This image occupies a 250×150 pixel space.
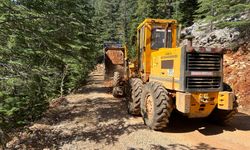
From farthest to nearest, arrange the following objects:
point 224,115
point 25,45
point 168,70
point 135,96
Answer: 1. point 135,96
2. point 224,115
3. point 168,70
4. point 25,45

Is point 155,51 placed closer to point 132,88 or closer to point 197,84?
point 132,88

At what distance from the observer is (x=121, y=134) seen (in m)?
7.96

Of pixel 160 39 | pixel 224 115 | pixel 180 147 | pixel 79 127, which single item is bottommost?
pixel 180 147

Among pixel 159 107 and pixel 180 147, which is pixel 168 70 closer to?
pixel 159 107

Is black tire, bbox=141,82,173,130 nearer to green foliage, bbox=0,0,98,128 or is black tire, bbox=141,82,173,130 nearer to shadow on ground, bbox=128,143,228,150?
shadow on ground, bbox=128,143,228,150

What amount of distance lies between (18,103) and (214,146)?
4889mm

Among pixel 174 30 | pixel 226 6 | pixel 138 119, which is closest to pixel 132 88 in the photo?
pixel 138 119

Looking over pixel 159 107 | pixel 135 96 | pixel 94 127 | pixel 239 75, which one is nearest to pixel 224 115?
pixel 159 107

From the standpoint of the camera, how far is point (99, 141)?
7.39 m

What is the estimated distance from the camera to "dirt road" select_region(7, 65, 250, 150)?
23.4 ft

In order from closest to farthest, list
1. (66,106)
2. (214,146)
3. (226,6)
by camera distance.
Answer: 1. (214,146)
2. (66,106)
3. (226,6)

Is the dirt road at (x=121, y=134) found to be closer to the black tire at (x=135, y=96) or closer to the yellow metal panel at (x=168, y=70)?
the black tire at (x=135, y=96)

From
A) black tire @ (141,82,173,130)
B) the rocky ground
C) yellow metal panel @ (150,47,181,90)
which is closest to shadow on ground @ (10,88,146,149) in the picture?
black tire @ (141,82,173,130)

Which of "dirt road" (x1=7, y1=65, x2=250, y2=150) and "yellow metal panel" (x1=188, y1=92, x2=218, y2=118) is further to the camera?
"yellow metal panel" (x1=188, y1=92, x2=218, y2=118)
